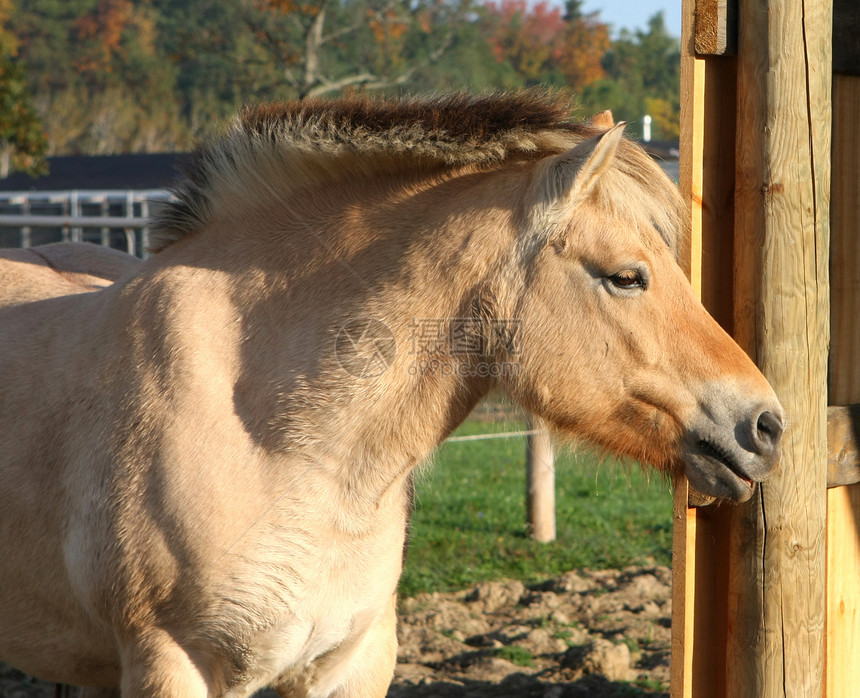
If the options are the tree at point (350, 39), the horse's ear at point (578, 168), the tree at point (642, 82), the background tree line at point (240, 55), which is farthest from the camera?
the tree at point (642, 82)

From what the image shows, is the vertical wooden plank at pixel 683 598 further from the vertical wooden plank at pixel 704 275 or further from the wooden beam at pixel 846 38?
the wooden beam at pixel 846 38

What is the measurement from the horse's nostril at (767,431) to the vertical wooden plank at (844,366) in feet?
2.40

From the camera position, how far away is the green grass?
571 centimetres

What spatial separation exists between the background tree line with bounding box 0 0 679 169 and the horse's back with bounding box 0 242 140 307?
71.0 feet

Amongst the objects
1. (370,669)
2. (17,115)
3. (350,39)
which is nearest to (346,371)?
(370,669)

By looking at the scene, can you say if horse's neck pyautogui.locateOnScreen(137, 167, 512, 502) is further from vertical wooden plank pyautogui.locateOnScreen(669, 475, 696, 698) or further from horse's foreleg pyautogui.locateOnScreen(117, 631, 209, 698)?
vertical wooden plank pyautogui.locateOnScreen(669, 475, 696, 698)

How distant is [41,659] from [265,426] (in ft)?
4.11

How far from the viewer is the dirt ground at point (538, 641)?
13.2ft

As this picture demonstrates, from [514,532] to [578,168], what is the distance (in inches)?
182

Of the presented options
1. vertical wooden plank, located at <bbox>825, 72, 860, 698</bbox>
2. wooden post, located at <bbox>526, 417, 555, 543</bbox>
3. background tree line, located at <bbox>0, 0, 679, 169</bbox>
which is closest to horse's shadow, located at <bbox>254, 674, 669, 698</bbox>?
vertical wooden plank, located at <bbox>825, 72, 860, 698</bbox>

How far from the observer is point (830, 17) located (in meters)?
2.67

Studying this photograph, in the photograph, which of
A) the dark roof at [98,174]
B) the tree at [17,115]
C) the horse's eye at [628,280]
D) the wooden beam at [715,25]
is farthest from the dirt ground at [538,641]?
the dark roof at [98,174]

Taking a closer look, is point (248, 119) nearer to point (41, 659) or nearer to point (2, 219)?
point (41, 659)

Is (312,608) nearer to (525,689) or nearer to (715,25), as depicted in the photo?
(525,689)
